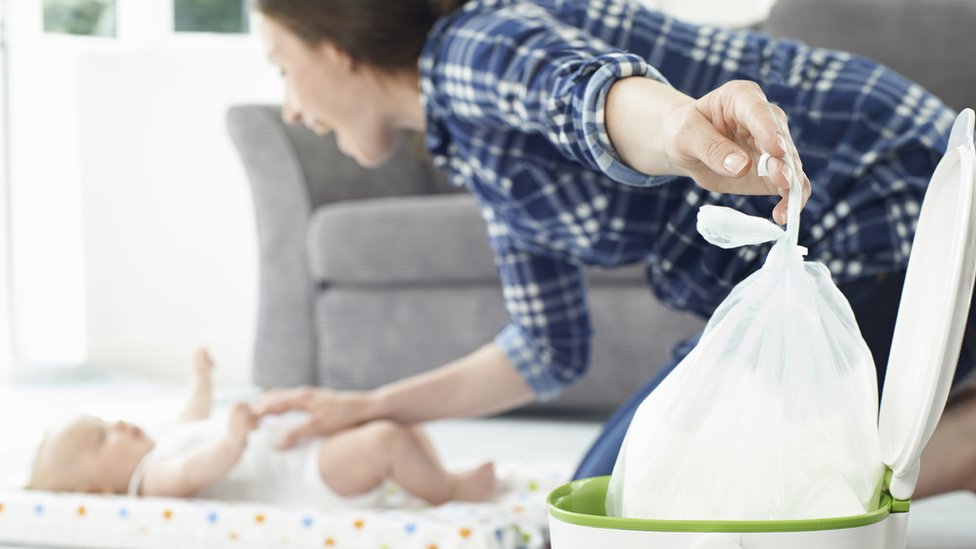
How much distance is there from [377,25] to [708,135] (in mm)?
650

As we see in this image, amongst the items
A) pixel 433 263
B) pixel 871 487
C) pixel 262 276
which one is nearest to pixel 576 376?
pixel 871 487

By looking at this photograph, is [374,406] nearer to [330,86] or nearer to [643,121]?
[330,86]

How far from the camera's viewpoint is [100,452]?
150 cm

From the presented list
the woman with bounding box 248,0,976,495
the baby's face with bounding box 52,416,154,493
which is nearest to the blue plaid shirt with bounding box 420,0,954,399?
the woman with bounding box 248,0,976,495

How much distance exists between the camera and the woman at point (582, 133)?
92 cm

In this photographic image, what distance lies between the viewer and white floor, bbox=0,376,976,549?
4.73 ft

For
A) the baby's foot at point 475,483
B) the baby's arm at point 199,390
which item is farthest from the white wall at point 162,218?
the baby's foot at point 475,483

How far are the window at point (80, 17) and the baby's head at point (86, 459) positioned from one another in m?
2.60

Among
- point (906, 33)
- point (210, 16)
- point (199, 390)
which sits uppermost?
point (906, 33)

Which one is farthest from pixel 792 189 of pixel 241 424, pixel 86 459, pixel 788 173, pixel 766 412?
pixel 86 459

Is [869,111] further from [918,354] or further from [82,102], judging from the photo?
[82,102]

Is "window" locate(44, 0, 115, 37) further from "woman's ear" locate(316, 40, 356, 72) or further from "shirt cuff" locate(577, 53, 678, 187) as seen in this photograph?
"shirt cuff" locate(577, 53, 678, 187)

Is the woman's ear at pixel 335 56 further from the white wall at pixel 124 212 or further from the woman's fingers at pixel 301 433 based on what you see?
the white wall at pixel 124 212

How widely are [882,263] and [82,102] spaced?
10.0ft
